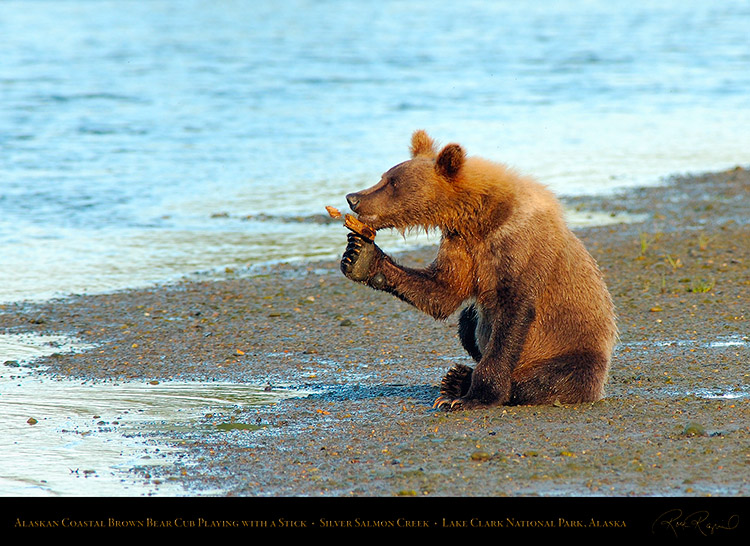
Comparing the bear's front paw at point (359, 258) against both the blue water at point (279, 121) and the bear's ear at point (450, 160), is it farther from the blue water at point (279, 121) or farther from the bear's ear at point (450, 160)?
the blue water at point (279, 121)

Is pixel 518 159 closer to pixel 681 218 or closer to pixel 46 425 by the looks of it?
pixel 681 218

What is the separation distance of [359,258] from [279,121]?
17960 millimetres

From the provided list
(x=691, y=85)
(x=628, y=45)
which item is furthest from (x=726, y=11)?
(x=691, y=85)

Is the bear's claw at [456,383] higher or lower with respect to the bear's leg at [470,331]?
lower

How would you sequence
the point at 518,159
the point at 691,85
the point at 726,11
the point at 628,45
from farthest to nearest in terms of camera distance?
the point at 726,11
the point at 628,45
the point at 691,85
the point at 518,159

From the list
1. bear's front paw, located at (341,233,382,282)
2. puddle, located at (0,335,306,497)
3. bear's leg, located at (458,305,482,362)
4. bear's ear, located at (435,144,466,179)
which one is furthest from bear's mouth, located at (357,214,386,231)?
puddle, located at (0,335,306,497)

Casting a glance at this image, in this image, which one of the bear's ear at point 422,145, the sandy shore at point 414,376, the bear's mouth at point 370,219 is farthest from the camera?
the bear's ear at point 422,145

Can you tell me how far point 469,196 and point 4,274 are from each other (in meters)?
6.80

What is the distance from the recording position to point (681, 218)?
13.9 metres

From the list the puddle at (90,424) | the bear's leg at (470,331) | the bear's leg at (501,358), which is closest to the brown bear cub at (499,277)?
the bear's leg at (501,358)

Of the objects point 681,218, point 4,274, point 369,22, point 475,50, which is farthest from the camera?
point 369,22

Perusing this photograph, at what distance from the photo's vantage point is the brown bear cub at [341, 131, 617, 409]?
662 cm

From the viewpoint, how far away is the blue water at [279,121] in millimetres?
13727

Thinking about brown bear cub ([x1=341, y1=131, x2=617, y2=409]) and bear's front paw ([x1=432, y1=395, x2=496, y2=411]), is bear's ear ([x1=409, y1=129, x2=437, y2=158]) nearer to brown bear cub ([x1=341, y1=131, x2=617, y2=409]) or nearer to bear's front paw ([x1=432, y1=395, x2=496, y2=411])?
brown bear cub ([x1=341, y1=131, x2=617, y2=409])
